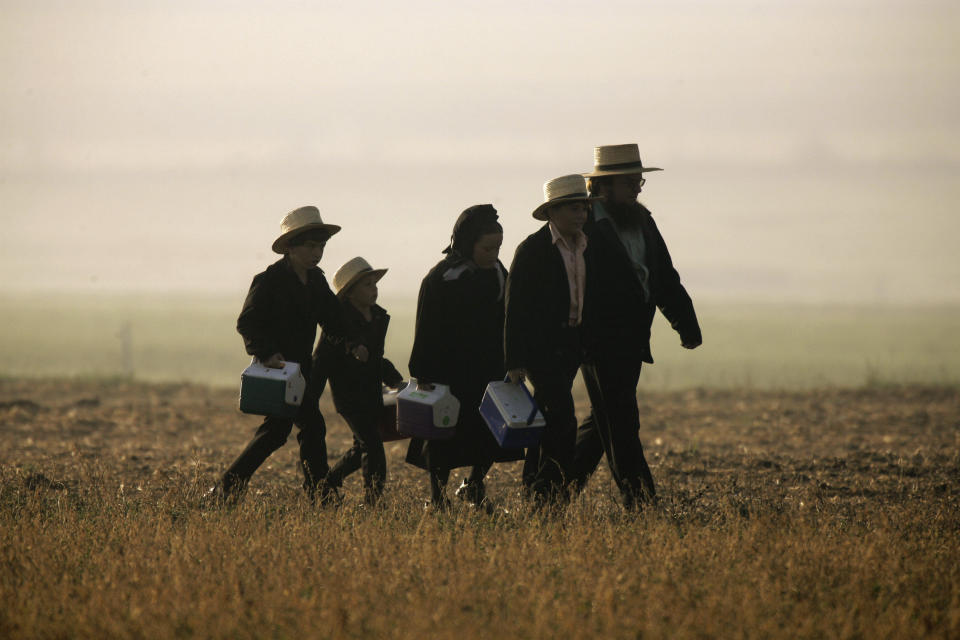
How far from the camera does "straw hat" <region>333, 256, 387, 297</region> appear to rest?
A: 27.6 ft

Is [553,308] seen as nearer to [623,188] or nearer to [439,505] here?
[623,188]

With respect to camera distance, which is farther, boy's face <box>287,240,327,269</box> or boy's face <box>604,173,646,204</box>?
boy's face <box>287,240,327,269</box>

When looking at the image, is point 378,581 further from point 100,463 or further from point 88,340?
point 88,340

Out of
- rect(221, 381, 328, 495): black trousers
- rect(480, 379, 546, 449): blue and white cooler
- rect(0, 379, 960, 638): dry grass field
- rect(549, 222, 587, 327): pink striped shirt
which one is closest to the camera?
rect(0, 379, 960, 638): dry grass field

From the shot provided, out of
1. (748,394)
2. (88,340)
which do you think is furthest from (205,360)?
(748,394)

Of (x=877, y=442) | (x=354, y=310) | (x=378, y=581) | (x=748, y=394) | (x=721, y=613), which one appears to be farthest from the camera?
(x=748, y=394)

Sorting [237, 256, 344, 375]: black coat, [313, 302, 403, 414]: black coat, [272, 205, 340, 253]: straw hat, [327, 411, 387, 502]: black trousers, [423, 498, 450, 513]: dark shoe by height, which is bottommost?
[423, 498, 450, 513]: dark shoe

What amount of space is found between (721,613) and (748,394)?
14113mm

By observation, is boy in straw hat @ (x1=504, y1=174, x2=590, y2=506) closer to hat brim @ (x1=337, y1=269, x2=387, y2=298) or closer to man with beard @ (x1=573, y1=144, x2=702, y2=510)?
man with beard @ (x1=573, y1=144, x2=702, y2=510)

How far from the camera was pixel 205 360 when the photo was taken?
51.3 metres

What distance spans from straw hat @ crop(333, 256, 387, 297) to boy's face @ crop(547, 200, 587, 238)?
1.47 m

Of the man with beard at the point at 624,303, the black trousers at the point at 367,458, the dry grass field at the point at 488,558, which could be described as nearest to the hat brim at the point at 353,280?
the black trousers at the point at 367,458

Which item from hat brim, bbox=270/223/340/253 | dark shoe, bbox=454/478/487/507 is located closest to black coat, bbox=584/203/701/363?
dark shoe, bbox=454/478/487/507

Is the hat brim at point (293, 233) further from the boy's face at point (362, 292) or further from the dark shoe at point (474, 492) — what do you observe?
the dark shoe at point (474, 492)
